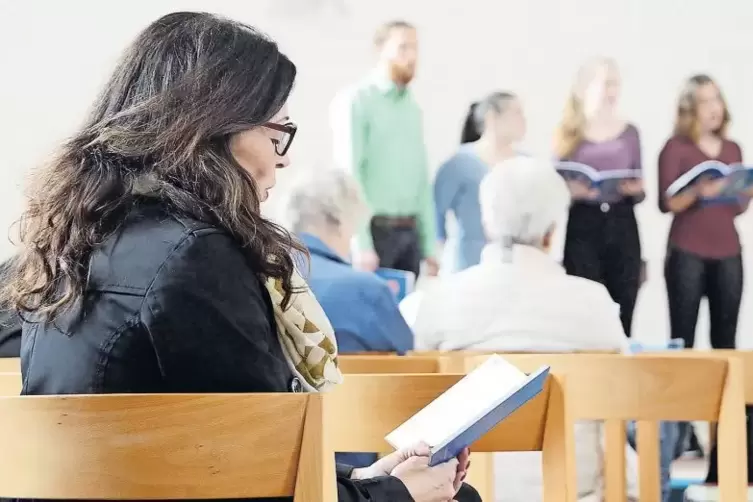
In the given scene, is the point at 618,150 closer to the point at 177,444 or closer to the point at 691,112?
the point at 691,112

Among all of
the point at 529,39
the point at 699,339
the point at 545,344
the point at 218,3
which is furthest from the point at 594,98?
the point at 545,344

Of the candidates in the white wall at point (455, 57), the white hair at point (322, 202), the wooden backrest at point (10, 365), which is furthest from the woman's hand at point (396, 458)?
the white wall at point (455, 57)

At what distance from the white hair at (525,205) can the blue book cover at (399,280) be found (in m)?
1.49

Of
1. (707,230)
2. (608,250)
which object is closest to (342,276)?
(608,250)

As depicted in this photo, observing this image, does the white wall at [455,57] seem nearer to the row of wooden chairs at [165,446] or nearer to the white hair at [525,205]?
the white hair at [525,205]

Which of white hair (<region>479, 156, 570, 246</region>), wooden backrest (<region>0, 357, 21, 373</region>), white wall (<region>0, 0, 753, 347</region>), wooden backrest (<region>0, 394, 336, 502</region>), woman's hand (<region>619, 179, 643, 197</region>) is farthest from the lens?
woman's hand (<region>619, 179, 643, 197</region>)

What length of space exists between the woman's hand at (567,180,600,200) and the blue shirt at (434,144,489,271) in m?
0.45

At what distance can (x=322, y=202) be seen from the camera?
3393 mm

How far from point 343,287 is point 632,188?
2.82 meters

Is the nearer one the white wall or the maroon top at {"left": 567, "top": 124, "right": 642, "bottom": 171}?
the white wall

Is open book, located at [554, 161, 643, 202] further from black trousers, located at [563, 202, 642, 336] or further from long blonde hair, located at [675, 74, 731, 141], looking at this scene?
long blonde hair, located at [675, 74, 731, 141]

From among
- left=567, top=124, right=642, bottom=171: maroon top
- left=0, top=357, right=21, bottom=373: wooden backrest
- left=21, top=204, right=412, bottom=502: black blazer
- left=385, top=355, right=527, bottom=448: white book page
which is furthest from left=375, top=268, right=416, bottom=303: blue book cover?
left=21, top=204, right=412, bottom=502: black blazer

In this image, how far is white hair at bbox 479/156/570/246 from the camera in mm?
3059

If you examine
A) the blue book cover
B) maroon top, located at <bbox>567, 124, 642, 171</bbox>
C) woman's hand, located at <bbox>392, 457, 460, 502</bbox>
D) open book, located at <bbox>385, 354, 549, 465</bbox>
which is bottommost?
the blue book cover
